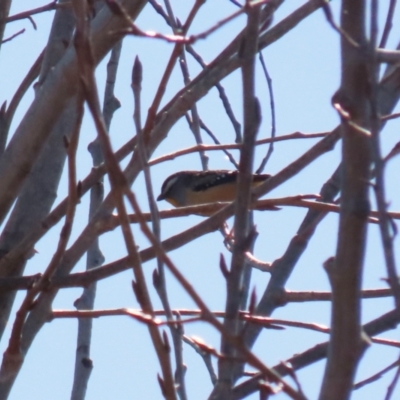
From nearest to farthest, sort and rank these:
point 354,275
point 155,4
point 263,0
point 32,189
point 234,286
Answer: point 354,275, point 263,0, point 234,286, point 32,189, point 155,4

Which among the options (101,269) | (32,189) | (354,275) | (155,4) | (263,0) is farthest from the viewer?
(155,4)

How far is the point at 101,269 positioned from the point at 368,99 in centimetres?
96

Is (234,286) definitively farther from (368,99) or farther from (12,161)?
(12,161)

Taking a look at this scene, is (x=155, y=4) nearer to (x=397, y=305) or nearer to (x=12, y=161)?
(x=12, y=161)

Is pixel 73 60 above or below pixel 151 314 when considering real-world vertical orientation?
above

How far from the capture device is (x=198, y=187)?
358 inches

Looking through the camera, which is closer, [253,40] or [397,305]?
[397,305]

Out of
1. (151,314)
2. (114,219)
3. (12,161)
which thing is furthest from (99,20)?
(151,314)

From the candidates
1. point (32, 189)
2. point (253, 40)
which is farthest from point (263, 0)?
point (32, 189)

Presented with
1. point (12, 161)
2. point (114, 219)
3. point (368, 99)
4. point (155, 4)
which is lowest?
point (368, 99)

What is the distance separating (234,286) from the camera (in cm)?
168

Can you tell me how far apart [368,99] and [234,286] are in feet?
1.47

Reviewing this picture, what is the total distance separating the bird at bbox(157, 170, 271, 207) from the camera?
851cm

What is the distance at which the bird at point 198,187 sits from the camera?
851cm
